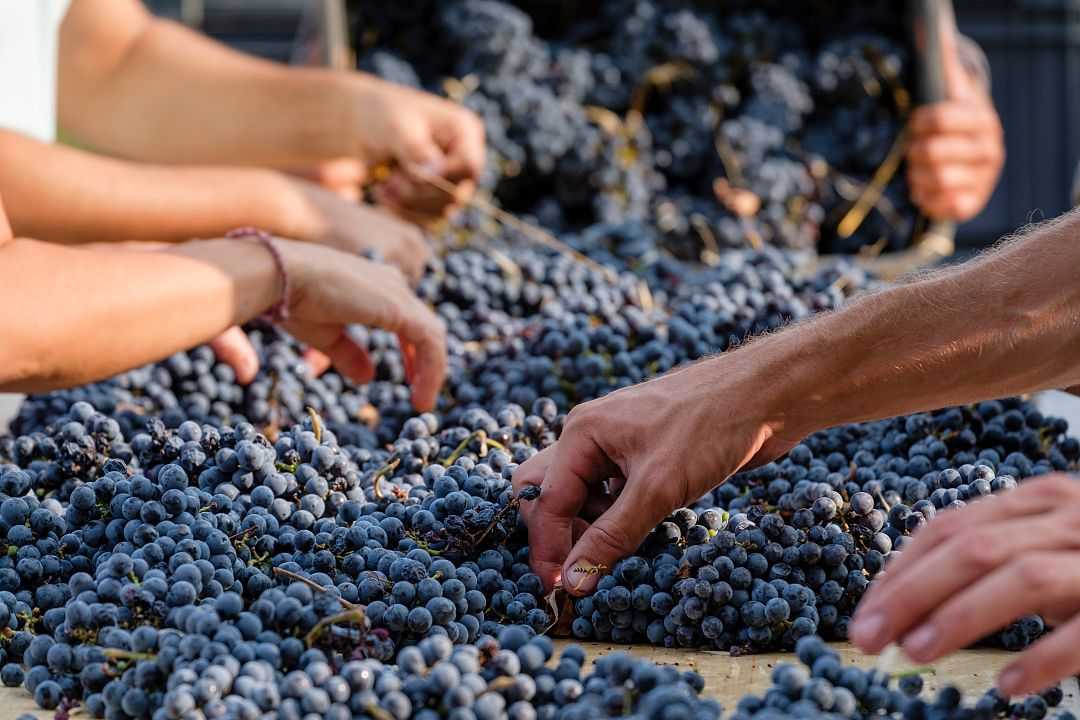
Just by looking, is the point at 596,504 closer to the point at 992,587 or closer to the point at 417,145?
the point at 992,587

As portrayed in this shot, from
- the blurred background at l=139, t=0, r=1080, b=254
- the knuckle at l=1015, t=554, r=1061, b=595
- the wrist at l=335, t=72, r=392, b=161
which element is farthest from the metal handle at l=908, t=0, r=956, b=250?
the blurred background at l=139, t=0, r=1080, b=254

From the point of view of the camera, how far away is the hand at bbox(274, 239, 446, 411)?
167 centimetres

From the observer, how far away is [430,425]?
60.7 inches

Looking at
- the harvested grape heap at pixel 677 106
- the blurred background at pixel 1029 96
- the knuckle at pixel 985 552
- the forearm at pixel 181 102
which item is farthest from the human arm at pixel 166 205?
the blurred background at pixel 1029 96

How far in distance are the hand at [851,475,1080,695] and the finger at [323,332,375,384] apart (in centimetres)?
109

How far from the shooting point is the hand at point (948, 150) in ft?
9.46

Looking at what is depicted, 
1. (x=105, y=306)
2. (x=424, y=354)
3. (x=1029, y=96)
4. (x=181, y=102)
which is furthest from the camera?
(x=1029, y=96)

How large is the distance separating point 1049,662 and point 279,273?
1.14 meters

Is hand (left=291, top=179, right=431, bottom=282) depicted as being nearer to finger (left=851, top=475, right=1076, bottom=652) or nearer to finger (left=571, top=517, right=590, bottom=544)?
finger (left=571, top=517, right=590, bottom=544)

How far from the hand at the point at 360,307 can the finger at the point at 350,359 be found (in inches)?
1.9

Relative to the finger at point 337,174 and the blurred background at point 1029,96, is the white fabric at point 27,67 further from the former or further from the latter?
the blurred background at point 1029,96

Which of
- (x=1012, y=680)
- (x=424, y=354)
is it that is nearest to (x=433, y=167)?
(x=424, y=354)

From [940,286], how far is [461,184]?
1424mm

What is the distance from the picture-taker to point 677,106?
3.01 meters
